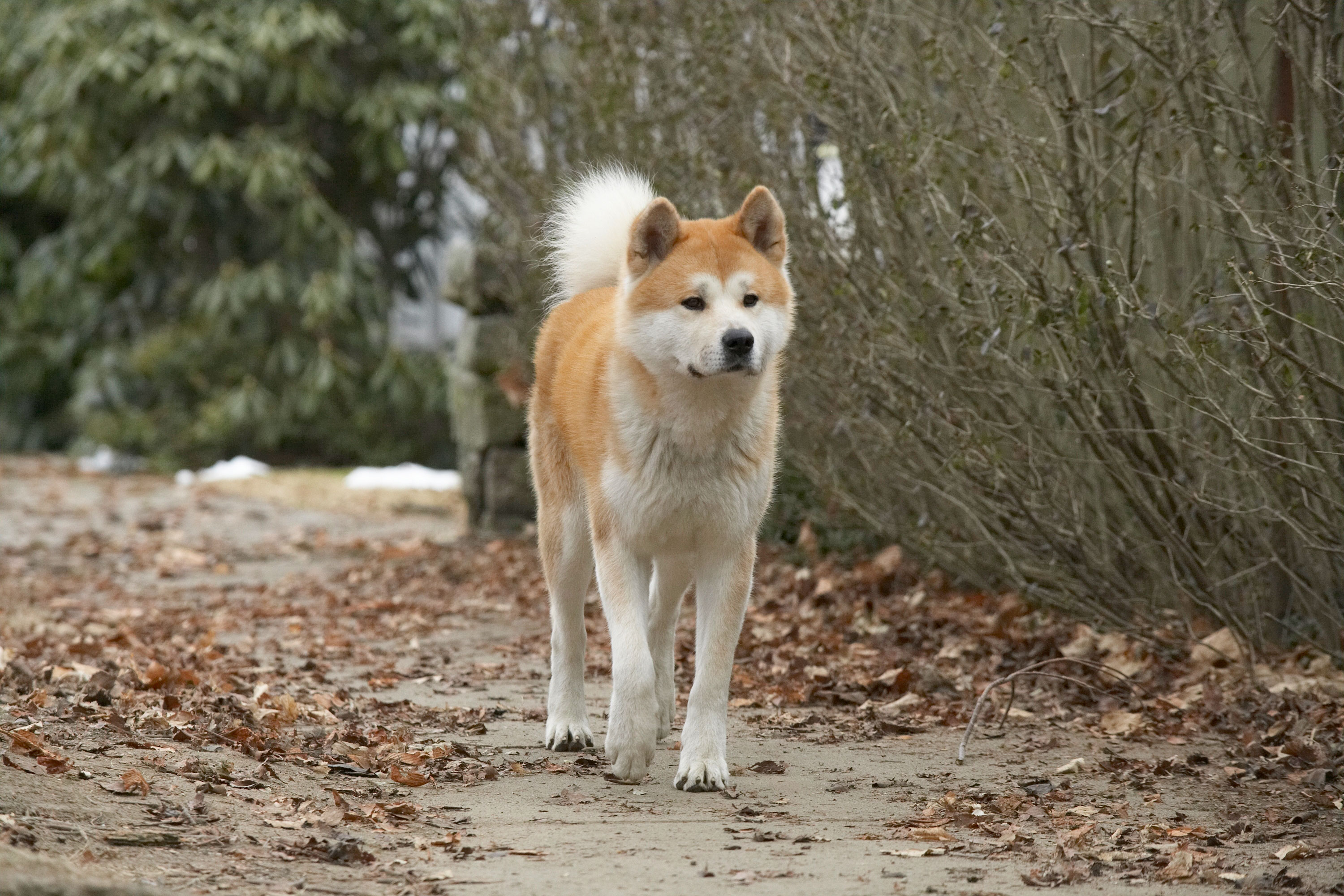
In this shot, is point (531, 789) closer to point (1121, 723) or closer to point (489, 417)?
point (1121, 723)

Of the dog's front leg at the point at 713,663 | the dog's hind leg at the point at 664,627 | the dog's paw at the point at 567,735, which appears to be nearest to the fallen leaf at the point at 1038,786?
the dog's front leg at the point at 713,663

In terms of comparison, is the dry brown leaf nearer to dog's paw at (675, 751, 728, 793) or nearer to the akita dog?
the akita dog

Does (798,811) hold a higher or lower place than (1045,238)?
lower

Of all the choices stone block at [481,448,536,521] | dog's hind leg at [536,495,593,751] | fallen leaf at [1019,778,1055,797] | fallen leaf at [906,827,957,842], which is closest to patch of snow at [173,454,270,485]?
stone block at [481,448,536,521]

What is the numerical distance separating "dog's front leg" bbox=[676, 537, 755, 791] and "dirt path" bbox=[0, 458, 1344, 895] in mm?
96

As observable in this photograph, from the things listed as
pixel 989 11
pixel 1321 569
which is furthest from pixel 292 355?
pixel 1321 569

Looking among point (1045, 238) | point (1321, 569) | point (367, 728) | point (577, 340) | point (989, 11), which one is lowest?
point (367, 728)

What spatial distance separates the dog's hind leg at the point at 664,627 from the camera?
513cm

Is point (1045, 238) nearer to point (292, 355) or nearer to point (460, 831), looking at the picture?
point (460, 831)

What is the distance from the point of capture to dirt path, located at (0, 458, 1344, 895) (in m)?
3.62

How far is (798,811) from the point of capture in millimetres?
4324

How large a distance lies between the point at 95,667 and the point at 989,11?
4.26 m

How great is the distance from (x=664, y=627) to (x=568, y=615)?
0.33 m

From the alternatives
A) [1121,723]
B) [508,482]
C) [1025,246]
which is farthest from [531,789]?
[508,482]
